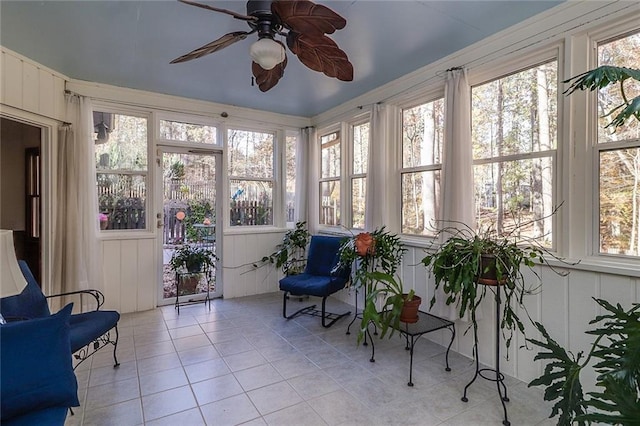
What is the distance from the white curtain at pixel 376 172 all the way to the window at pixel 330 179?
0.87 m

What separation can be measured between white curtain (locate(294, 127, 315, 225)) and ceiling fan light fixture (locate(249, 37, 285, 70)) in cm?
306

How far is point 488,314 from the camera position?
8.37 feet

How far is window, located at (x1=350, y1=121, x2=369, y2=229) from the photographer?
4031 mm

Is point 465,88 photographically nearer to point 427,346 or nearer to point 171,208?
point 427,346

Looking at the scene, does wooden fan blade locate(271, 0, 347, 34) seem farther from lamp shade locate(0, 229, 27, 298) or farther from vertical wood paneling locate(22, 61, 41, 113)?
vertical wood paneling locate(22, 61, 41, 113)

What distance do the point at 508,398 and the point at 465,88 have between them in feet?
7.66

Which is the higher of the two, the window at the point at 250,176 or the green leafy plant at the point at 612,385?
the window at the point at 250,176

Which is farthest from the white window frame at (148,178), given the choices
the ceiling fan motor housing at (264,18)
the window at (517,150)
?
the window at (517,150)

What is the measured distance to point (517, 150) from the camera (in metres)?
2.46

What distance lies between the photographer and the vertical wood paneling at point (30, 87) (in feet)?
9.44

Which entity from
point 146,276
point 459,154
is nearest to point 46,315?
point 146,276

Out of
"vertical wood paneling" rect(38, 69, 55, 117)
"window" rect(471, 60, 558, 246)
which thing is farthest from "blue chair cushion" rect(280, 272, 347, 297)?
"vertical wood paneling" rect(38, 69, 55, 117)

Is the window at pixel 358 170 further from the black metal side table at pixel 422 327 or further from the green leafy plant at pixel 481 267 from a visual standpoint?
the green leafy plant at pixel 481 267

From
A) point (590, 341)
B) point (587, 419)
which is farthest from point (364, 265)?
point (587, 419)
